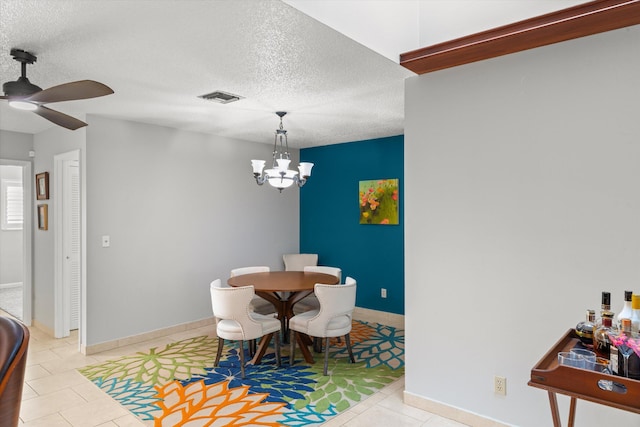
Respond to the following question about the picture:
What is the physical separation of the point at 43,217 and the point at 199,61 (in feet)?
11.4

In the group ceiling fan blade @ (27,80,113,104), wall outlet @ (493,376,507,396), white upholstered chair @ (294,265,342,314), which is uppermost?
ceiling fan blade @ (27,80,113,104)

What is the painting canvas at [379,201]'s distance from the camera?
515cm

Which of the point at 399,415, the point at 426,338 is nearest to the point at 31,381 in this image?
the point at 399,415

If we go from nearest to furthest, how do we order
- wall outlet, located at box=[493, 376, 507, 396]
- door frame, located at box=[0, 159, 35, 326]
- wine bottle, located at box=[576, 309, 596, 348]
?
wine bottle, located at box=[576, 309, 596, 348] → wall outlet, located at box=[493, 376, 507, 396] → door frame, located at box=[0, 159, 35, 326]

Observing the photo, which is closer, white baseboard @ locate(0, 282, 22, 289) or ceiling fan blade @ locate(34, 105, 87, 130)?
ceiling fan blade @ locate(34, 105, 87, 130)

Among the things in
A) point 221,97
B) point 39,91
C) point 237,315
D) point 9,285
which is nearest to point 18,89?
point 39,91

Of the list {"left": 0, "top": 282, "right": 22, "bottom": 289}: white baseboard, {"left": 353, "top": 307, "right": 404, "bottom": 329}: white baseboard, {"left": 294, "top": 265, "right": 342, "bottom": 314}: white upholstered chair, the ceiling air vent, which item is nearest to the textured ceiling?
the ceiling air vent

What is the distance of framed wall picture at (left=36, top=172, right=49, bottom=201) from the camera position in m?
4.68

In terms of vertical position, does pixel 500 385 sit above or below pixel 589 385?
below

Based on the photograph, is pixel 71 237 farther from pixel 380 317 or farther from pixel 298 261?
pixel 380 317

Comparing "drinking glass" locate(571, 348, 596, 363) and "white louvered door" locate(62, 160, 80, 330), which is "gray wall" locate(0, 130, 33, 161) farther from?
"drinking glass" locate(571, 348, 596, 363)

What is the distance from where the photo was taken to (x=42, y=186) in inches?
188

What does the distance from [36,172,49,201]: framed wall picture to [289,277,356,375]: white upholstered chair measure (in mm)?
3361

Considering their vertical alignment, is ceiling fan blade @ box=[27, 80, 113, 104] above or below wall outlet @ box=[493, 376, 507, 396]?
above
